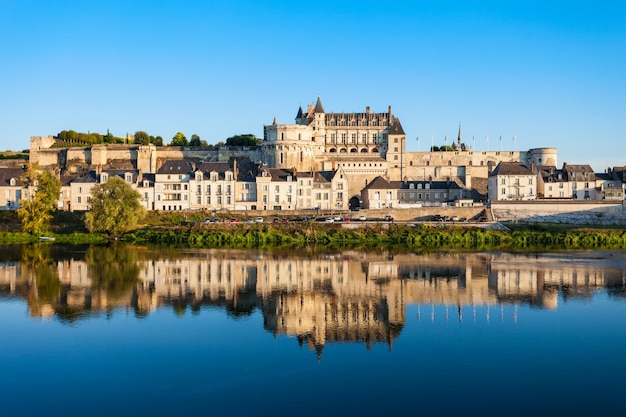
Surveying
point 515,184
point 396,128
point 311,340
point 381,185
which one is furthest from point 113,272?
point 396,128

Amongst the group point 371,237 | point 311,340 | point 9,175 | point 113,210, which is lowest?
point 311,340

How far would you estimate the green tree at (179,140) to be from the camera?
67725 mm

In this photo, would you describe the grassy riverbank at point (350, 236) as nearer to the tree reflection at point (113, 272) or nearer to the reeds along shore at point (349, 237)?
the reeds along shore at point (349, 237)

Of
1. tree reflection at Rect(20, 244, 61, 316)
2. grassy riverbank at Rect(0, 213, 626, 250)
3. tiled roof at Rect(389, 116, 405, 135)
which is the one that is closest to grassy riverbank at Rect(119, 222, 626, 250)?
grassy riverbank at Rect(0, 213, 626, 250)

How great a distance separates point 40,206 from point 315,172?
19865 millimetres

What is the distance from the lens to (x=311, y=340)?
1523 centimetres

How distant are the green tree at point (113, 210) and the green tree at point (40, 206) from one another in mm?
2984

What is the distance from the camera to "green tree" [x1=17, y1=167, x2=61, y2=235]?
37.5 metres

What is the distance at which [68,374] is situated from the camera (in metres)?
12.5

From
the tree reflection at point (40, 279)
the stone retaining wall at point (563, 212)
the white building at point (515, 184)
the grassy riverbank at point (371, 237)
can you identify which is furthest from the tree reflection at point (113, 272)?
the white building at point (515, 184)

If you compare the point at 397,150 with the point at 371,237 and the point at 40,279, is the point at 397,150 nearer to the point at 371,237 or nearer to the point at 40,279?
the point at 371,237

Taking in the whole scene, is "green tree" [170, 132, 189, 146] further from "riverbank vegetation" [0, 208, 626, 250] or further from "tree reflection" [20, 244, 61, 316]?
"tree reflection" [20, 244, 61, 316]

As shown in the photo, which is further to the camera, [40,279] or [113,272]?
[113,272]

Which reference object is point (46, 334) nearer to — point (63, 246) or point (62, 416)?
point (62, 416)
